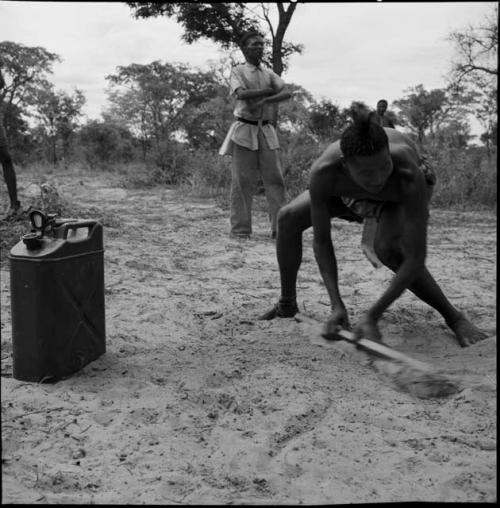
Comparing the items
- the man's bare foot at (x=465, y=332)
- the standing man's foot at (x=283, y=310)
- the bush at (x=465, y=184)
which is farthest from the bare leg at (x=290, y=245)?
the bush at (x=465, y=184)

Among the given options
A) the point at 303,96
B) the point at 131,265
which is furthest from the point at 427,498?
the point at 303,96

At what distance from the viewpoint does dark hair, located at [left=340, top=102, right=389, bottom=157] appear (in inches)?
81.1

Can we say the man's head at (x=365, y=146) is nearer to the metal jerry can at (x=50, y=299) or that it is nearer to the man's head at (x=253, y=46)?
the metal jerry can at (x=50, y=299)

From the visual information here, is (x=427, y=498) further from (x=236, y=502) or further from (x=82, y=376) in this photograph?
(x=82, y=376)

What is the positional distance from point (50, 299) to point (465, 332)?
190cm

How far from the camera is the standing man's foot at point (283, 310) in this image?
3.24m

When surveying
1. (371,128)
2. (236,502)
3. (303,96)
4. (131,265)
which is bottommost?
(236,502)

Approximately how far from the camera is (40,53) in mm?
21281

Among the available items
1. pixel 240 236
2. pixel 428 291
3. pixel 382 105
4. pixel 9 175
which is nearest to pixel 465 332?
pixel 428 291

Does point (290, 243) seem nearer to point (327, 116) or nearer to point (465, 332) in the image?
point (465, 332)

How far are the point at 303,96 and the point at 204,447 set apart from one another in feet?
71.4

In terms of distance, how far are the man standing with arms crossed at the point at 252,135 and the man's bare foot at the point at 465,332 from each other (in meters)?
2.53

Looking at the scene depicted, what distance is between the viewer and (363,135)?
81.2 inches

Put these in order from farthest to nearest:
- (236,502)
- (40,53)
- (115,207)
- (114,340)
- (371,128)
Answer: (40,53) → (115,207) → (114,340) → (371,128) → (236,502)
